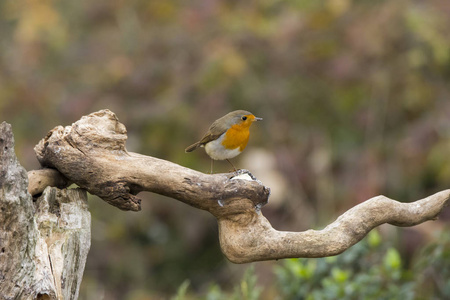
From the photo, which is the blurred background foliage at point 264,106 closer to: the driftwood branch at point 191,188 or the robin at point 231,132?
the robin at point 231,132

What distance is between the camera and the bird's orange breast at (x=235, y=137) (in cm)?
291

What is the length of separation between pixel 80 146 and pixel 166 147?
11.8 feet

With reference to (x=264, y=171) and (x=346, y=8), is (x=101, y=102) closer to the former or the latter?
(x=264, y=171)

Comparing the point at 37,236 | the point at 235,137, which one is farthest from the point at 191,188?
the point at 235,137

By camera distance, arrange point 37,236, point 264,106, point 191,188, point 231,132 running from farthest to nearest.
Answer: point 264,106 < point 231,132 < point 191,188 < point 37,236

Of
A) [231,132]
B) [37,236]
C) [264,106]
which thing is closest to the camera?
[37,236]

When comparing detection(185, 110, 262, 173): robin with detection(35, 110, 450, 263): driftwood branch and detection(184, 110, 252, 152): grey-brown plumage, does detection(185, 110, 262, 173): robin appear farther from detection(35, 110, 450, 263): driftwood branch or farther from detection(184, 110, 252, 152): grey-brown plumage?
detection(35, 110, 450, 263): driftwood branch

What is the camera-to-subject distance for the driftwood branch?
89.8 inches

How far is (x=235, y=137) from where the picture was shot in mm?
2912

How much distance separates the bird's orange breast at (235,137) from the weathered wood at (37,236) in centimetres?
80

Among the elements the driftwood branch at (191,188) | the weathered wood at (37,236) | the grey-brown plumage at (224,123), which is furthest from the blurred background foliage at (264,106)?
the weathered wood at (37,236)

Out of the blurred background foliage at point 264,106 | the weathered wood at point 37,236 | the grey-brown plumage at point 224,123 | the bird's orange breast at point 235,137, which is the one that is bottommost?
the weathered wood at point 37,236

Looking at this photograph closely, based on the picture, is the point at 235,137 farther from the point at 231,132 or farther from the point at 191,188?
the point at 191,188

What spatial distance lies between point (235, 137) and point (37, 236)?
3.47ft
